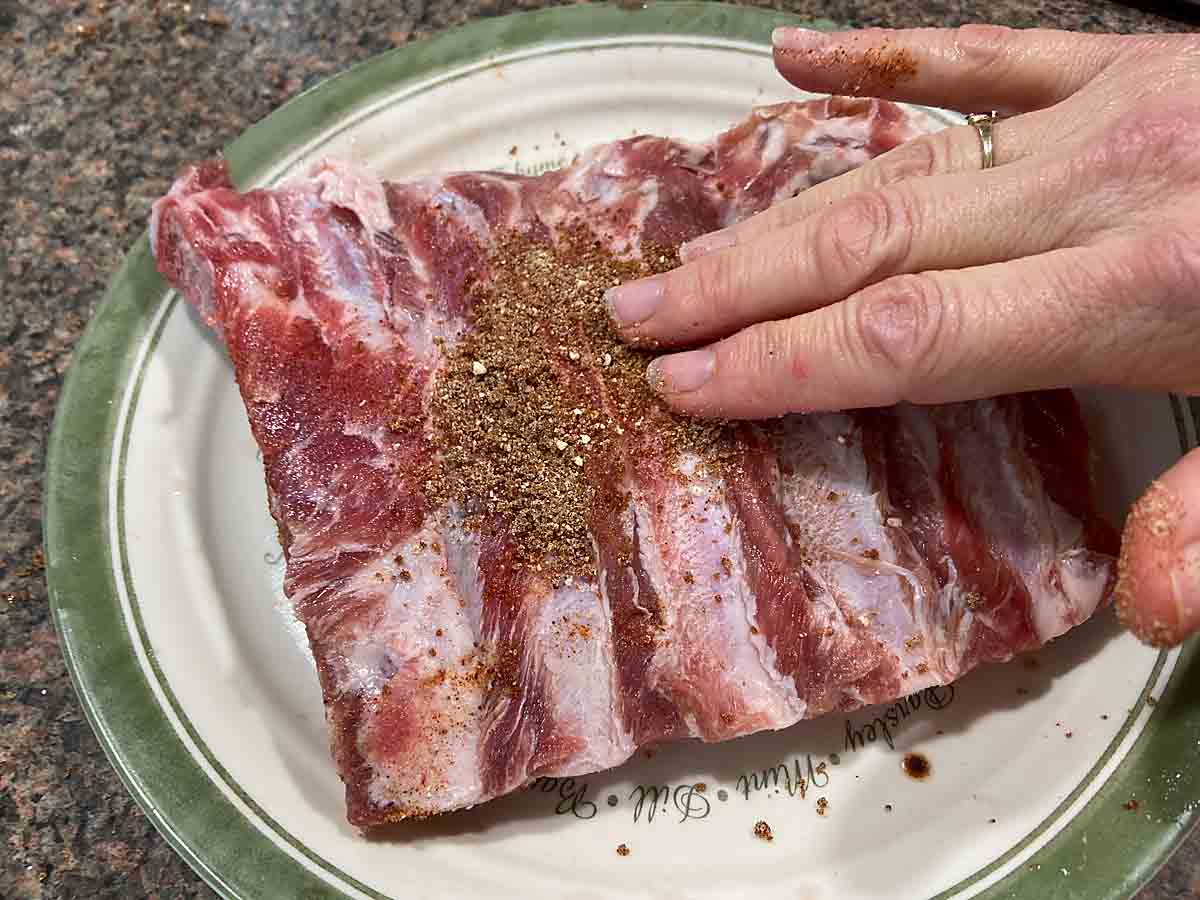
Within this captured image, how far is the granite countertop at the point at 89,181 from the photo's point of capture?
2039mm

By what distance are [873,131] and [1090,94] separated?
50 centimetres

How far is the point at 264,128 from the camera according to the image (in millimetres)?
2502

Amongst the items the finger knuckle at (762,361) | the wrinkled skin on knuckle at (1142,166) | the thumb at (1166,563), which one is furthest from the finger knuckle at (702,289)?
the thumb at (1166,563)

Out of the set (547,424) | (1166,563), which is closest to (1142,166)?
(1166,563)

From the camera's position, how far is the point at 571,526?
5.78ft

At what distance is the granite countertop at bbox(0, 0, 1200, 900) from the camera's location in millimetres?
2039

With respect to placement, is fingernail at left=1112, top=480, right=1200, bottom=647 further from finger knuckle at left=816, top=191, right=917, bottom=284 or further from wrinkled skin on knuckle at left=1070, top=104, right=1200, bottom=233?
finger knuckle at left=816, top=191, right=917, bottom=284

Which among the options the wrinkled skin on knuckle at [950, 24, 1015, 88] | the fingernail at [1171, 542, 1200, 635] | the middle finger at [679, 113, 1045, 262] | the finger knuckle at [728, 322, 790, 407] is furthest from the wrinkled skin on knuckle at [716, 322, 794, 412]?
the wrinkled skin on knuckle at [950, 24, 1015, 88]

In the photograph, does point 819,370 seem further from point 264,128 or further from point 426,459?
point 264,128

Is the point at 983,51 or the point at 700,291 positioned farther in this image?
the point at 983,51

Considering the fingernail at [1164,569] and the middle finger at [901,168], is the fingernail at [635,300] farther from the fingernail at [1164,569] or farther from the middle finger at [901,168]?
the fingernail at [1164,569]

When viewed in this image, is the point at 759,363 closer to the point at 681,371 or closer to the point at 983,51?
the point at 681,371

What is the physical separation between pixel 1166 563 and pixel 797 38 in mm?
1404

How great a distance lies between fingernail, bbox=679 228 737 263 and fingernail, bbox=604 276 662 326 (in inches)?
5.9
